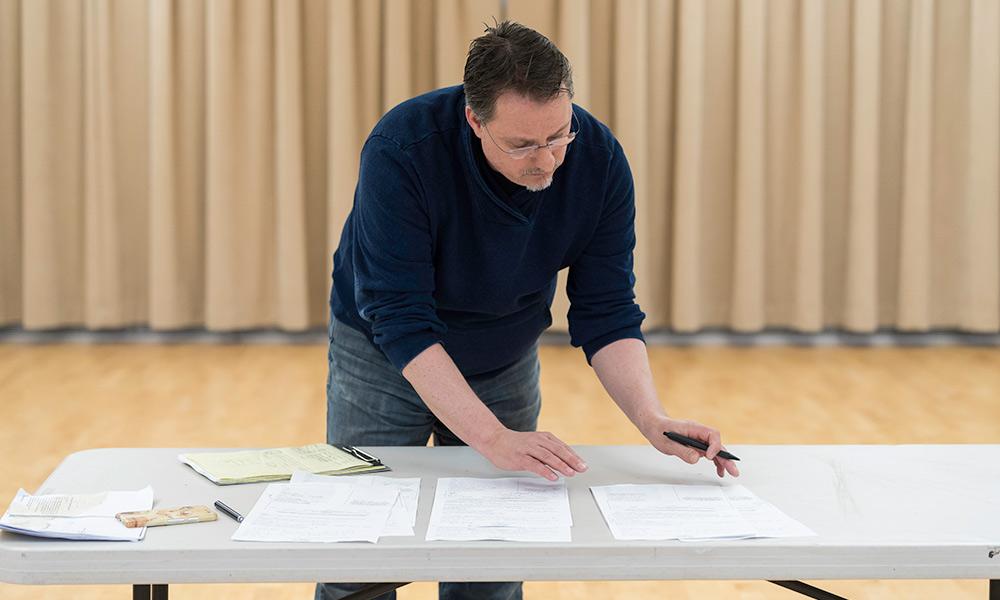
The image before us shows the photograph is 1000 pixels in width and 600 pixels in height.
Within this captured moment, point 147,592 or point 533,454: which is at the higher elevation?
point 533,454

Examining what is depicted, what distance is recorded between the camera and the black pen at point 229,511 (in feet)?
4.49

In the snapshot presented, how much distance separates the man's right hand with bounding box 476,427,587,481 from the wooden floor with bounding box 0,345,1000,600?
3.91 feet

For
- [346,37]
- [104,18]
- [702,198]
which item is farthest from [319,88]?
[702,198]

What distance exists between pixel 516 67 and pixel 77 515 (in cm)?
80

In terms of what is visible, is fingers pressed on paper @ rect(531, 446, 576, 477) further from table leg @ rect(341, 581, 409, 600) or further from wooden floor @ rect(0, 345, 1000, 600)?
wooden floor @ rect(0, 345, 1000, 600)

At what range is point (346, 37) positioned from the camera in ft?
16.9

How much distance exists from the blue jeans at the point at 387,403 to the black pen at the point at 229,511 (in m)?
0.40

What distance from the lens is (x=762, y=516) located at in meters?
1.41

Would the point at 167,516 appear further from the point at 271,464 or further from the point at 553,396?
the point at 553,396

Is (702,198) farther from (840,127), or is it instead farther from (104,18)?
(104,18)

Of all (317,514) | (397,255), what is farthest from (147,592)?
(397,255)

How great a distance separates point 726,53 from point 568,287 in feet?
12.4

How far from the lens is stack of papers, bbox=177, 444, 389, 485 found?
5.04ft

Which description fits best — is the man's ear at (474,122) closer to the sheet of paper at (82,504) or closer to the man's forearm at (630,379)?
the man's forearm at (630,379)
